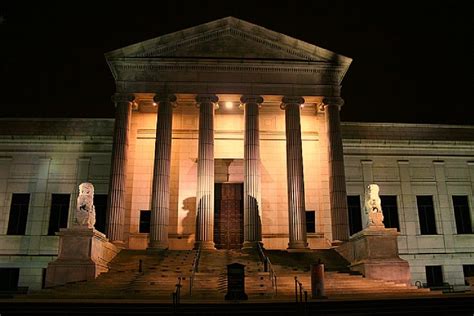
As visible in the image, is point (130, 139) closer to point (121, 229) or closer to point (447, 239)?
point (121, 229)

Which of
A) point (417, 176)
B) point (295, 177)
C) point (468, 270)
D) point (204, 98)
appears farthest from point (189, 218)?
point (468, 270)

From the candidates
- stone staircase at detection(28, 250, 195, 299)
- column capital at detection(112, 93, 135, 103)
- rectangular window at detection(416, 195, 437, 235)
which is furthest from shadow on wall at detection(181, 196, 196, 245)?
rectangular window at detection(416, 195, 437, 235)

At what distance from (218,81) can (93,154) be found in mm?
10491

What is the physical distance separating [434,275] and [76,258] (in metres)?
24.0

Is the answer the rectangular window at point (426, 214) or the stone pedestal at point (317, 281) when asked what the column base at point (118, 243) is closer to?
the stone pedestal at point (317, 281)

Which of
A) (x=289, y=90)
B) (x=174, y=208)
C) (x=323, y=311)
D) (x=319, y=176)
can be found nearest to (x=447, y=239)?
(x=319, y=176)

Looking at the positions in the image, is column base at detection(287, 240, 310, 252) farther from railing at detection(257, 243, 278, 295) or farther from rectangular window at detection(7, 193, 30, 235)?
rectangular window at detection(7, 193, 30, 235)

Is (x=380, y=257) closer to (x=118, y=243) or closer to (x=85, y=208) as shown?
(x=85, y=208)

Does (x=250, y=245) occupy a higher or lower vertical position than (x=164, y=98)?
lower

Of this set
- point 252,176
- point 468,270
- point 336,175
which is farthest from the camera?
A: point 468,270

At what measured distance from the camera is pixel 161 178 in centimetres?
2867

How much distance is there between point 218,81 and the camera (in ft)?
101

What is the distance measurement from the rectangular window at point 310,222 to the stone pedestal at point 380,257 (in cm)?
784

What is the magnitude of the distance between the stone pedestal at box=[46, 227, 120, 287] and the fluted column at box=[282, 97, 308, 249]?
1155 cm
